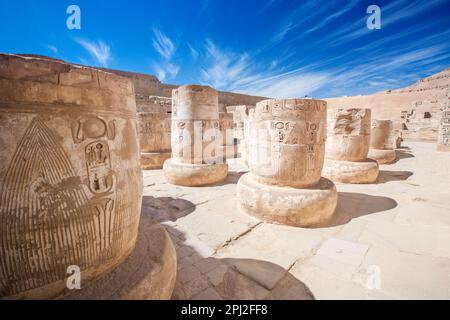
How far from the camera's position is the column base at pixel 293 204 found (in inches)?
115

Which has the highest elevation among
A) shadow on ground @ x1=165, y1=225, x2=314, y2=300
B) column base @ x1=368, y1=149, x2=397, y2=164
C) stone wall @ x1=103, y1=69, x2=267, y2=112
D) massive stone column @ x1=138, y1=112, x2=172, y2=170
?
stone wall @ x1=103, y1=69, x2=267, y2=112

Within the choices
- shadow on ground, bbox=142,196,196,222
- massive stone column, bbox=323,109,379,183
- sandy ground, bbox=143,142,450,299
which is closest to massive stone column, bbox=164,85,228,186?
sandy ground, bbox=143,142,450,299

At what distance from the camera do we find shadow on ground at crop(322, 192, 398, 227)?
3.29 metres

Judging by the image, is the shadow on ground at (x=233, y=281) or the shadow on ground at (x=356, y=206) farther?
the shadow on ground at (x=356, y=206)

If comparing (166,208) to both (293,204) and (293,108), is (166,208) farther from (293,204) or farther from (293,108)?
(293,108)

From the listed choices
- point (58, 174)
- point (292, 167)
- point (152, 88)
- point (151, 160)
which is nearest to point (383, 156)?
point (292, 167)

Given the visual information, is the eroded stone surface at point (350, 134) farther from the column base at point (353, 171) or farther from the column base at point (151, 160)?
the column base at point (151, 160)

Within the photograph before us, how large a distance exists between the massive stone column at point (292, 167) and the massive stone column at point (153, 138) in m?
4.20

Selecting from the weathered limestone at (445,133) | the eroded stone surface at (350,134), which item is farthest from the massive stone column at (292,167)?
the weathered limestone at (445,133)

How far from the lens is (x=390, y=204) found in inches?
149

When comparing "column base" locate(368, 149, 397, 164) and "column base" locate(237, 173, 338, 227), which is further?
"column base" locate(368, 149, 397, 164)

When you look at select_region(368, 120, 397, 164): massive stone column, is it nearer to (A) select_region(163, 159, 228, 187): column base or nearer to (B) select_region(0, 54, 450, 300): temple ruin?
(B) select_region(0, 54, 450, 300): temple ruin

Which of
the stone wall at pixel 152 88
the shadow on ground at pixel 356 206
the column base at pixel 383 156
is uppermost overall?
the stone wall at pixel 152 88

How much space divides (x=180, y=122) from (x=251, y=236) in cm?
317
